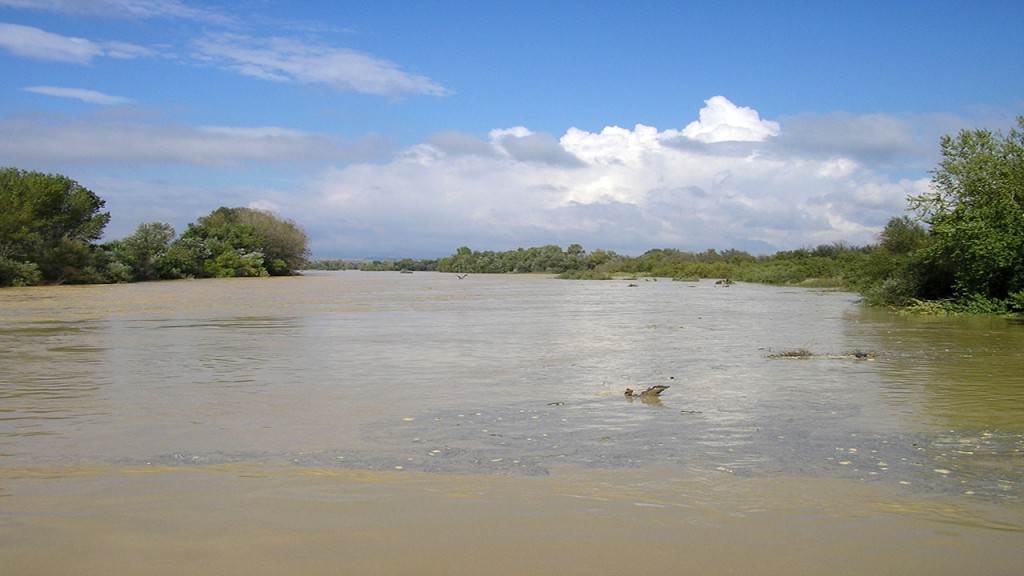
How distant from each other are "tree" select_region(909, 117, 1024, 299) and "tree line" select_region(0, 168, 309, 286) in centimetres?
4211

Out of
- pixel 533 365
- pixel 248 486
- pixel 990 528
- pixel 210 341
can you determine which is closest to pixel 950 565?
pixel 990 528

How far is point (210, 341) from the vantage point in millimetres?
16266

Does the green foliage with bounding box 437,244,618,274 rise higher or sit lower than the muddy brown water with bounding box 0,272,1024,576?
higher

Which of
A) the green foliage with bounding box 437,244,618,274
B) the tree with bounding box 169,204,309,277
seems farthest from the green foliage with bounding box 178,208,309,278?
the green foliage with bounding box 437,244,618,274

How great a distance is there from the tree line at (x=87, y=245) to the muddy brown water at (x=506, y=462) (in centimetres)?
3131

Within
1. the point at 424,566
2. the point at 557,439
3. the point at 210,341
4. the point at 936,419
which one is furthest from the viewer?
the point at 210,341

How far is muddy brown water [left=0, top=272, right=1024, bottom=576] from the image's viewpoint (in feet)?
14.8

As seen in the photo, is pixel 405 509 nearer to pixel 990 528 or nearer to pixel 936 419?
pixel 990 528

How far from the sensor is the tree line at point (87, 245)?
1586 inches

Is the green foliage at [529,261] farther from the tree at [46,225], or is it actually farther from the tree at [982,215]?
the tree at [982,215]

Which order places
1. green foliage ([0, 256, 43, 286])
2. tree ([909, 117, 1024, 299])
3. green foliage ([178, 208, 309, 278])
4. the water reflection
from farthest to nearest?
1. green foliage ([178, 208, 309, 278])
2. green foliage ([0, 256, 43, 286])
3. tree ([909, 117, 1024, 299])
4. the water reflection

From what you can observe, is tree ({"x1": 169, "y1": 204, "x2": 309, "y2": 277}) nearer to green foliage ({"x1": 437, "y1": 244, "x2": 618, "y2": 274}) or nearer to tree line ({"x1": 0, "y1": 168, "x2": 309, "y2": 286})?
tree line ({"x1": 0, "y1": 168, "x2": 309, "y2": 286})

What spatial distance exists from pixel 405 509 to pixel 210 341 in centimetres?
1250

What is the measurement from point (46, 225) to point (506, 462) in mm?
46113
